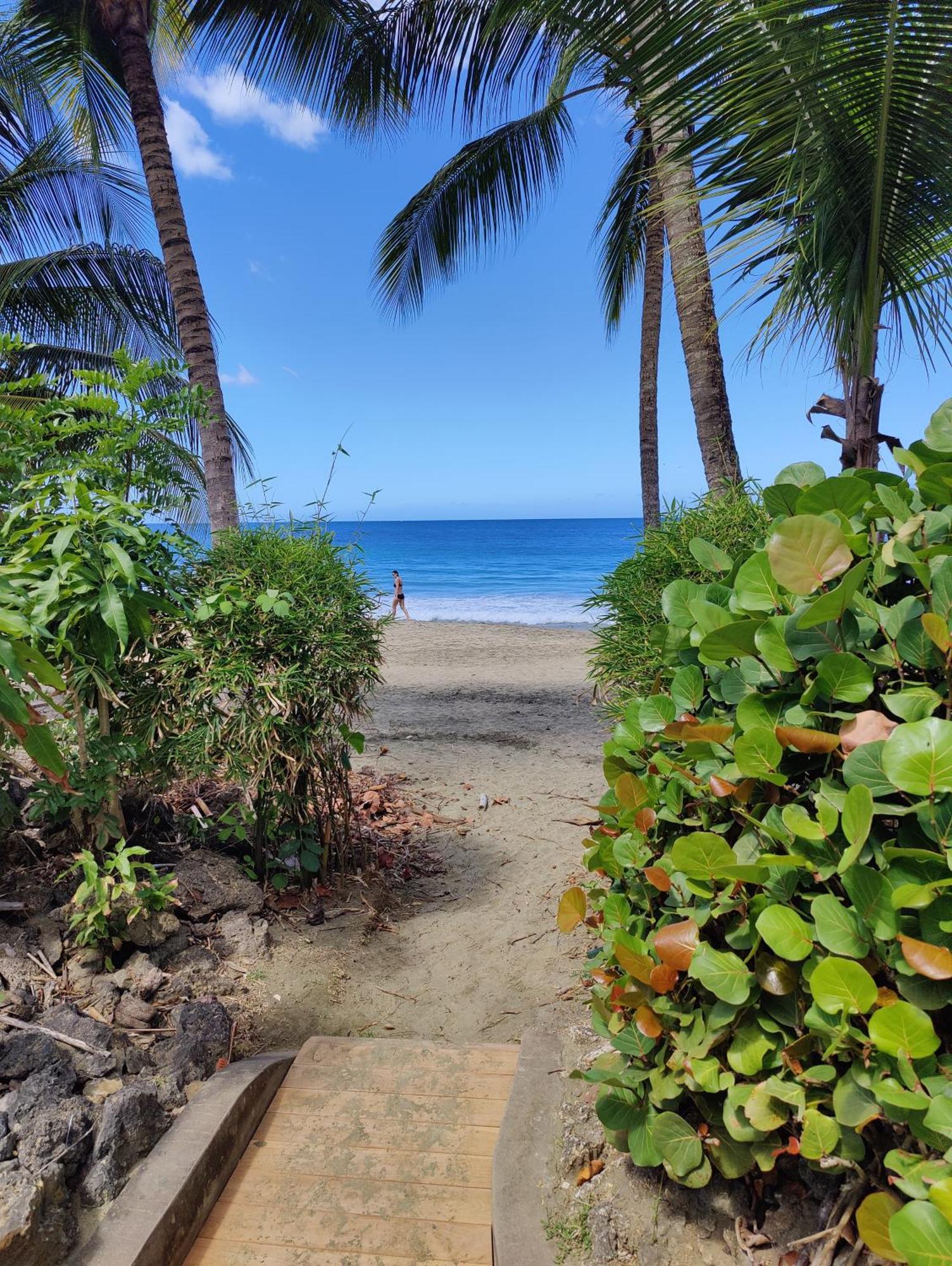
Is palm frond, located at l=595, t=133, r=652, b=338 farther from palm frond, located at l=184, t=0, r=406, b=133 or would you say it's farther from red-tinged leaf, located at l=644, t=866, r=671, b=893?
red-tinged leaf, located at l=644, t=866, r=671, b=893

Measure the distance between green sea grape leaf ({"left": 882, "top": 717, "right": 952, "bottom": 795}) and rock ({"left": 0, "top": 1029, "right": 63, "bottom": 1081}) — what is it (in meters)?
2.22

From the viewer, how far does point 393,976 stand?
317cm

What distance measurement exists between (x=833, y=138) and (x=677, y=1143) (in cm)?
399

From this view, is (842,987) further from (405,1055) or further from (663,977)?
(405,1055)

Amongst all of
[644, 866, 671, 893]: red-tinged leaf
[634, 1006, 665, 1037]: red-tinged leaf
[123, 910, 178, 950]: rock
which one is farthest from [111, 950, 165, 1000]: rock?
[644, 866, 671, 893]: red-tinged leaf

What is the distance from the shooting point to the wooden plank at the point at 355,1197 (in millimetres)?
1819

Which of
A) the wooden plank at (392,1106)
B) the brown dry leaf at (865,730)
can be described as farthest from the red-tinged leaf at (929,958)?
the wooden plank at (392,1106)

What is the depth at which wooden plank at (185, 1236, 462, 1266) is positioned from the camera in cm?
169

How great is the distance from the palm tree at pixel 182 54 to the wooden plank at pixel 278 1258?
396cm

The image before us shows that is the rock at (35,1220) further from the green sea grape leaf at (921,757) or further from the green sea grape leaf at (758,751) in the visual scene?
the green sea grape leaf at (921,757)

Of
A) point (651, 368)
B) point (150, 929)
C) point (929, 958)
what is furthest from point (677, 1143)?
point (651, 368)

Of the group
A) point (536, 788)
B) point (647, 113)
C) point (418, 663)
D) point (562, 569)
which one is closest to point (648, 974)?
point (647, 113)

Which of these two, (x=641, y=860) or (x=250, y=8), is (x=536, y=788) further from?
(x=250, y=8)

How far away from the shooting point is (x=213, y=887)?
3.13 metres
